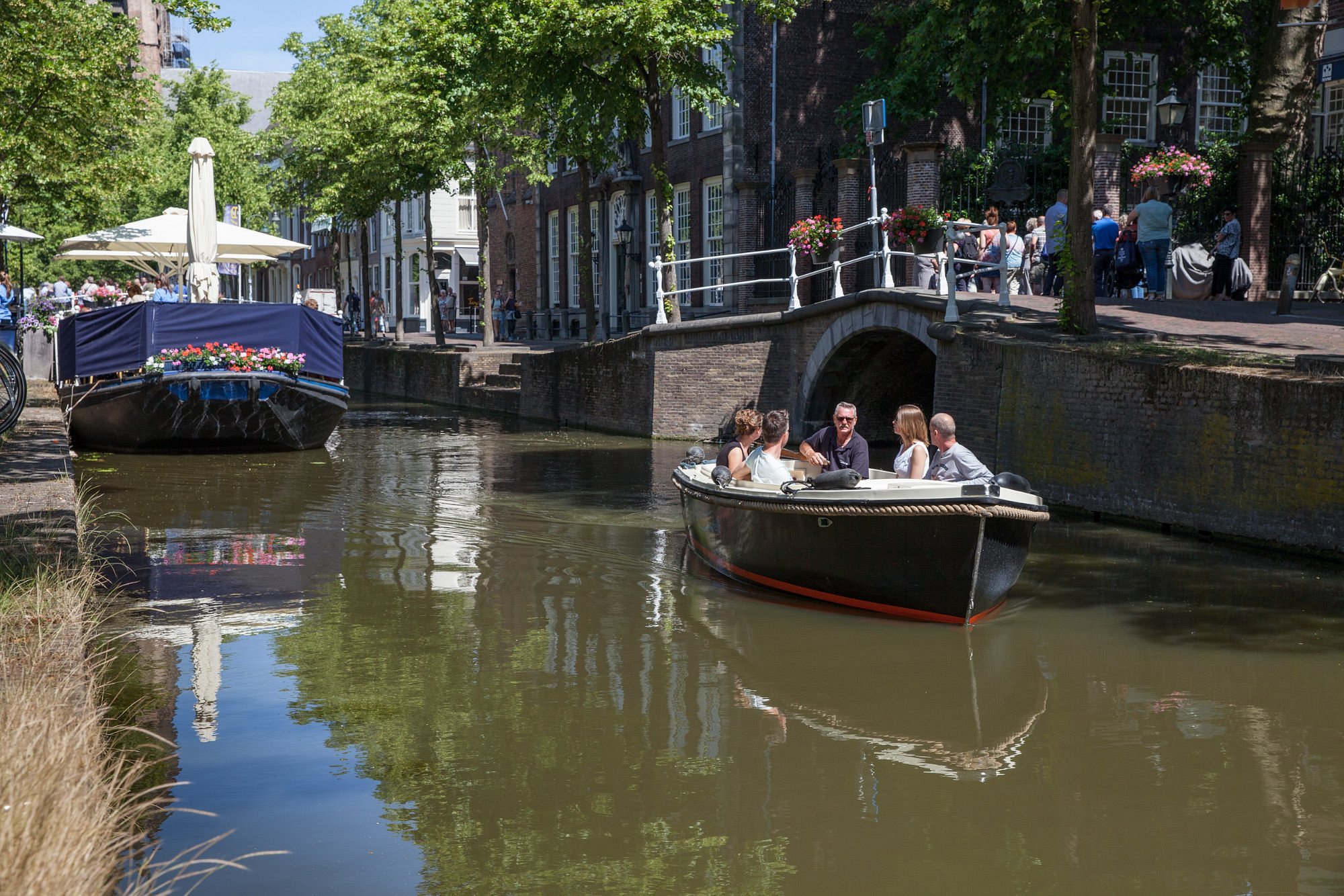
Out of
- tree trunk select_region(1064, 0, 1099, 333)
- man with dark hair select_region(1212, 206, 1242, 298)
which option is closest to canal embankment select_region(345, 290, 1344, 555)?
tree trunk select_region(1064, 0, 1099, 333)

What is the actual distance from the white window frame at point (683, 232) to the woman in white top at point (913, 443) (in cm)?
2185

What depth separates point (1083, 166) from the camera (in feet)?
48.2

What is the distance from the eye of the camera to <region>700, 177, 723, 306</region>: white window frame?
30.4m

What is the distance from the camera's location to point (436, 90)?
84.5 feet

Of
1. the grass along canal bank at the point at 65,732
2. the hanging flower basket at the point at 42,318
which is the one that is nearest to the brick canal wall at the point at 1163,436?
the grass along canal bank at the point at 65,732

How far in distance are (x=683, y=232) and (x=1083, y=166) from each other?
18.2 meters

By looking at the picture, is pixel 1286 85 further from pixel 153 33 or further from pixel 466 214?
pixel 153 33

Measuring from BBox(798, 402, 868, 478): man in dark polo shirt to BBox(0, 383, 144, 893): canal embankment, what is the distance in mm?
5070

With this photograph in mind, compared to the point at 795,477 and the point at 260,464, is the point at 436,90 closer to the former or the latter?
the point at 260,464

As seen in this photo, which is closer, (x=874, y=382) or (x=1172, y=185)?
(x=874, y=382)

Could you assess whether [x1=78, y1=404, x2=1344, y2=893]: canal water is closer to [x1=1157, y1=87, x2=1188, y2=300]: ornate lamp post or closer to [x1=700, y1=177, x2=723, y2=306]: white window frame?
[x1=1157, y1=87, x2=1188, y2=300]: ornate lamp post

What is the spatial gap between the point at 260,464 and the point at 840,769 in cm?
1449

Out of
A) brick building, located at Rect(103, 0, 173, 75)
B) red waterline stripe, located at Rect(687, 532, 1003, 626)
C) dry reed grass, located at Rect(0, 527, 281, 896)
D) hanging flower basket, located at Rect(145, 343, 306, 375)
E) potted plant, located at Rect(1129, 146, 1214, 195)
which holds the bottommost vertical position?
red waterline stripe, located at Rect(687, 532, 1003, 626)

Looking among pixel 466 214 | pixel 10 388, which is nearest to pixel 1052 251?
Answer: pixel 10 388
